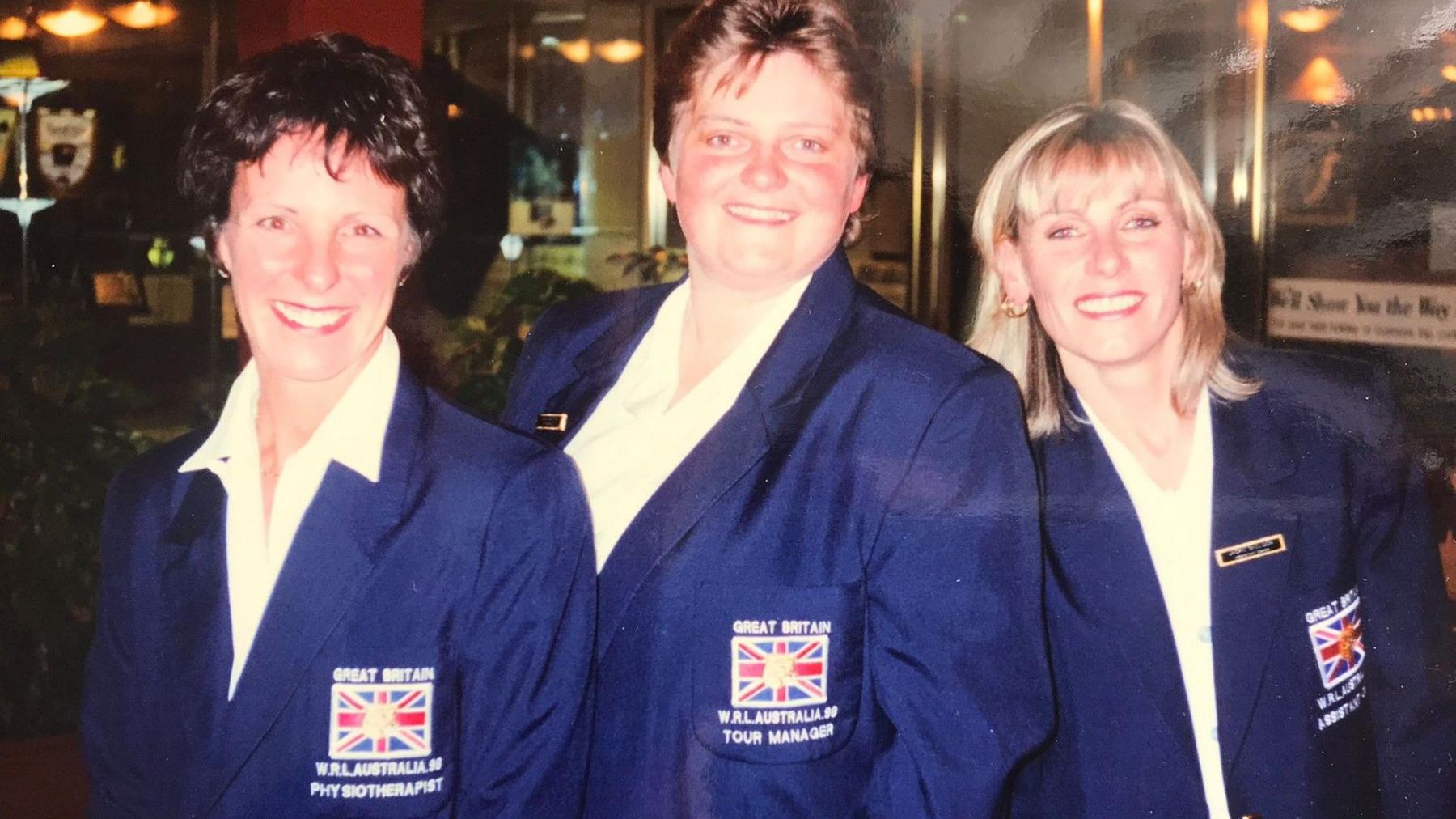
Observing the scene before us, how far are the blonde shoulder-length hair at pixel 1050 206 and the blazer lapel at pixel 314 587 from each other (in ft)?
2.71

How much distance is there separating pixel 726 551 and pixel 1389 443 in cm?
95

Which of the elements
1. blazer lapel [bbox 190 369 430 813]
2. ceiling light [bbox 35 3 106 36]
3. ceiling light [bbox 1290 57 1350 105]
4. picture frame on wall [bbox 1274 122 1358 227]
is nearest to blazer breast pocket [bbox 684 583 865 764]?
blazer lapel [bbox 190 369 430 813]

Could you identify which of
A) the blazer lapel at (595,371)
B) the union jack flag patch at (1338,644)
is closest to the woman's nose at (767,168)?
the blazer lapel at (595,371)

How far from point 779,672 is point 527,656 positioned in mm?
321

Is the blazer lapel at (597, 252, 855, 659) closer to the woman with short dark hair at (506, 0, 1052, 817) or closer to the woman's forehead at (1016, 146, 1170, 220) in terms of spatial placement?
the woman with short dark hair at (506, 0, 1052, 817)

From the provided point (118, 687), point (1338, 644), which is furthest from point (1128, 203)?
point (118, 687)

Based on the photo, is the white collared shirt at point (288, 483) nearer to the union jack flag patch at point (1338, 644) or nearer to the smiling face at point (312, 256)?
the smiling face at point (312, 256)

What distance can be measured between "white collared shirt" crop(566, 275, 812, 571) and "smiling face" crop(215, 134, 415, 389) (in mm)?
339

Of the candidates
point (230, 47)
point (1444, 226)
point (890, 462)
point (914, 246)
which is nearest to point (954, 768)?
point (890, 462)

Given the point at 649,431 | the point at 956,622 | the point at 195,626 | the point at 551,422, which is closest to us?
the point at 956,622

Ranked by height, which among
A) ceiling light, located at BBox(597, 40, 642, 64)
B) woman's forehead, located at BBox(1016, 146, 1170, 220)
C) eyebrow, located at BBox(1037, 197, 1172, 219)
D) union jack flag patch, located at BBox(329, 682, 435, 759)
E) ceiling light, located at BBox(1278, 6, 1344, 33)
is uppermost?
ceiling light, located at BBox(1278, 6, 1344, 33)

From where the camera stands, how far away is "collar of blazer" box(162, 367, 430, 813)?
1544 mm

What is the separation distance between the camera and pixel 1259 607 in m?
1.66

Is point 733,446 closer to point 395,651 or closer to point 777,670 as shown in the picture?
point 777,670
